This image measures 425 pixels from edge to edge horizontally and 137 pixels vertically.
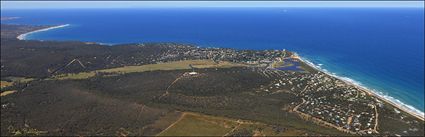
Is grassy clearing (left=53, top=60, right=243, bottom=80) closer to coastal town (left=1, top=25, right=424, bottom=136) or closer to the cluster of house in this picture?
coastal town (left=1, top=25, right=424, bottom=136)

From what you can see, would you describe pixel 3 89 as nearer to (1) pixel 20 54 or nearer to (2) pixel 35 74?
(2) pixel 35 74

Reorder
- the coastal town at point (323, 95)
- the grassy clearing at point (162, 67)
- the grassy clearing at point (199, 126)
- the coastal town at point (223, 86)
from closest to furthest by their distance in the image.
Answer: the grassy clearing at point (199, 126) → the coastal town at point (323, 95) → the coastal town at point (223, 86) → the grassy clearing at point (162, 67)

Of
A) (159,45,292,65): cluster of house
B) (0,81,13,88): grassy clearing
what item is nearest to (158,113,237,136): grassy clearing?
(159,45,292,65): cluster of house

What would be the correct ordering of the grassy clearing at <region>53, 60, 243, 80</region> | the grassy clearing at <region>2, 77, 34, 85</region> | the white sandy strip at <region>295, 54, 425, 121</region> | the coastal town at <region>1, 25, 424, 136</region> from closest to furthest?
Result: 1. the coastal town at <region>1, 25, 424, 136</region>
2. the white sandy strip at <region>295, 54, 425, 121</region>
3. the grassy clearing at <region>2, 77, 34, 85</region>
4. the grassy clearing at <region>53, 60, 243, 80</region>

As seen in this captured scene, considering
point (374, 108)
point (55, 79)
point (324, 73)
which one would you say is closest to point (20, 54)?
point (55, 79)

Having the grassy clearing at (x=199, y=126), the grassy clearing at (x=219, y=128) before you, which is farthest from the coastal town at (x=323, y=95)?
the grassy clearing at (x=199, y=126)

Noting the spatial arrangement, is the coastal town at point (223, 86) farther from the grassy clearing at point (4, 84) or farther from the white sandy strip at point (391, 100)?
the grassy clearing at point (4, 84)

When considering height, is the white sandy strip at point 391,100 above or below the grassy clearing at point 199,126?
above

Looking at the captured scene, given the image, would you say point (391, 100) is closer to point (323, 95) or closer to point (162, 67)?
point (323, 95)

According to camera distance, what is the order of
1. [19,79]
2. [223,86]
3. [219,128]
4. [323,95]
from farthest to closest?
[19,79]
[223,86]
[323,95]
[219,128]

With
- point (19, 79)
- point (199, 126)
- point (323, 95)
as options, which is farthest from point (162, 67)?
point (323, 95)

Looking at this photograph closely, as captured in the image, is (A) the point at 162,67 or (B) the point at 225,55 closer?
(A) the point at 162,67
